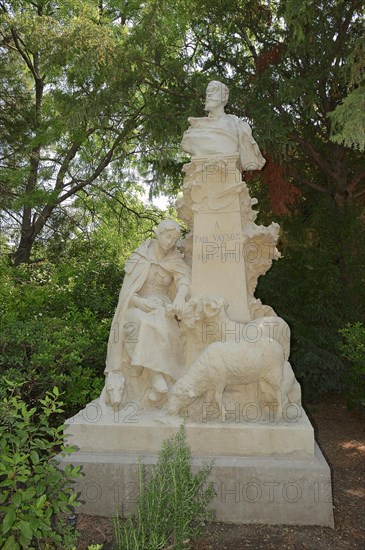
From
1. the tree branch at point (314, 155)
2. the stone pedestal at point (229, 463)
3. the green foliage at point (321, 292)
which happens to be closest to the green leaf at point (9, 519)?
the stone pedestal at point (229, 463)

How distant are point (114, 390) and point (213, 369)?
86 cm

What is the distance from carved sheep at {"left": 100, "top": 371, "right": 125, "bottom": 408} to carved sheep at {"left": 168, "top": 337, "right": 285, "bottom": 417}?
0.44 metres

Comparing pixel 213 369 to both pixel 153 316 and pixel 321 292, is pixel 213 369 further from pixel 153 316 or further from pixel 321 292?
pixel 321 292

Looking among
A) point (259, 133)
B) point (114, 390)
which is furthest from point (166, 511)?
point (259, 133)

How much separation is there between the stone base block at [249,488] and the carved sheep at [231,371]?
17.3 inches

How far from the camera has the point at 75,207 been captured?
12969 mm

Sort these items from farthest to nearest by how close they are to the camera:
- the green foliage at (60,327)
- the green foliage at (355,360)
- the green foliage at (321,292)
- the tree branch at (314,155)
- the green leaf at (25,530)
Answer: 1. the tree branch at (314,155)
2. the green foliage at (321,292)
3. the green foliage at (355,360)
4. the green foliage at (60,327)
5. the green leaf at (25,530)

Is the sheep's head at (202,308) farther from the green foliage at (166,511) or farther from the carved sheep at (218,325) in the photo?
the green foliage at (166,511)

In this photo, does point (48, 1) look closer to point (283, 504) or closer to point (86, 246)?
point (86, 246)

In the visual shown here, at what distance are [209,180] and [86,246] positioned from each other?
24.9ft

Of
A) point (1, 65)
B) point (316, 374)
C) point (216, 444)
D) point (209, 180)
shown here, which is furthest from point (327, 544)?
point (1, 65)

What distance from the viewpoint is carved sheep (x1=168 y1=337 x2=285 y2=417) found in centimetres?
386

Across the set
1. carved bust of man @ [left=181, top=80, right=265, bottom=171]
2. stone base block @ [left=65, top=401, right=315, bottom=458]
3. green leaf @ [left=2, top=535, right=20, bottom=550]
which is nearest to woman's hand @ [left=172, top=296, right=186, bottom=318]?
stone base block @ [left=65, top=401, right=315, bottom=458]

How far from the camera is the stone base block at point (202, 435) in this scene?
3846 millimetres
